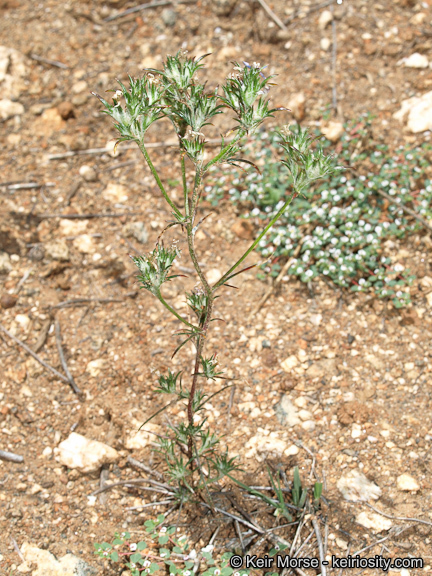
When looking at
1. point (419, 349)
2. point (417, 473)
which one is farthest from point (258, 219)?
→ point (417, 473)

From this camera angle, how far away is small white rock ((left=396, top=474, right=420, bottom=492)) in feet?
9.19

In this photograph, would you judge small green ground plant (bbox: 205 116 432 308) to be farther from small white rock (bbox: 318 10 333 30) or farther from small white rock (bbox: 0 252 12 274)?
small white rock (bbox: 0 252 12 274)

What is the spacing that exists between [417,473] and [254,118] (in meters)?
2.07

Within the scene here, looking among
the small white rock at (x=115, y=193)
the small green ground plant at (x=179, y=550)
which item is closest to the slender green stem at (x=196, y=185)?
the small green ground plant at (x=179, y=550)

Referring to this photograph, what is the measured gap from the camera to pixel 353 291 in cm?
374

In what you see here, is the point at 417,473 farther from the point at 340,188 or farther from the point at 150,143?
the point at 150,143

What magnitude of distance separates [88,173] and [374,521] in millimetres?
3283

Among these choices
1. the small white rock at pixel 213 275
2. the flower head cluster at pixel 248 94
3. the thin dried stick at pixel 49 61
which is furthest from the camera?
the thin dried stick at pixel 49 61

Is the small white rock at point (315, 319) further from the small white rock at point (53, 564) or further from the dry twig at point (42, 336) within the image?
the small white rock at point (53, 564)

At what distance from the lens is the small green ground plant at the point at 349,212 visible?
3.73 meters

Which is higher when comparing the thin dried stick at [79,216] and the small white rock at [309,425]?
the thin dried stick at [79,216]

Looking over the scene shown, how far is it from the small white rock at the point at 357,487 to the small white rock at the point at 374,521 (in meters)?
0.07

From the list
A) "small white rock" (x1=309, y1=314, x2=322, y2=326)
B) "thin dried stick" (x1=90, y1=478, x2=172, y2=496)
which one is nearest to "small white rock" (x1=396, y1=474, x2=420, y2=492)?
"small white rock" (x1=309, y1=314, x2=322, y2=326)

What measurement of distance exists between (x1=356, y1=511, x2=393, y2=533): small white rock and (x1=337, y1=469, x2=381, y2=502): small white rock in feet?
0.25
